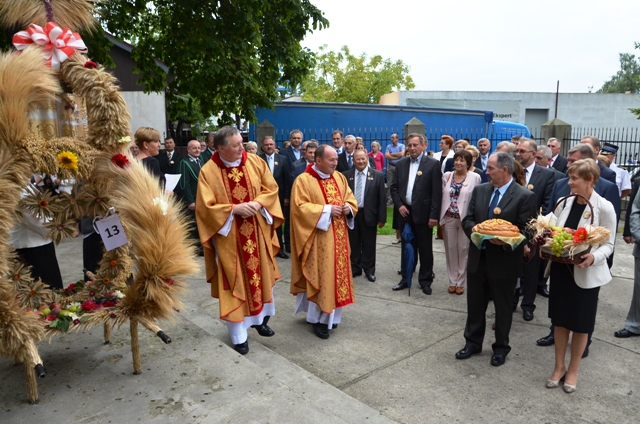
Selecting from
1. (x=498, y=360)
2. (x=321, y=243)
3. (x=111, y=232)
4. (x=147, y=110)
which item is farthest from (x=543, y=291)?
(x=147, y=110)

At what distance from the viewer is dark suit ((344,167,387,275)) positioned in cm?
753

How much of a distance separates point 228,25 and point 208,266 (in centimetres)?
737

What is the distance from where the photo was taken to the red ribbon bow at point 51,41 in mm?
3932

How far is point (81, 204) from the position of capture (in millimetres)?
4242

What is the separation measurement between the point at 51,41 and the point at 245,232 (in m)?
2.25

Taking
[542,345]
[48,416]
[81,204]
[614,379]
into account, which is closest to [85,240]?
[81,204]

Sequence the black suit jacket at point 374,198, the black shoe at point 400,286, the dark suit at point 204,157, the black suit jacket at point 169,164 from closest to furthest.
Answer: the black shoe at point 400,286 < the black suit jacket at point 374,198 < the dark suit at point 204,157 < the black suit jacket at point 169,164

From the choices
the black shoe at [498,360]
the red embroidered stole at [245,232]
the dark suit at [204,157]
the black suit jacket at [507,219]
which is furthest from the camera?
the dark suit at [204,157]

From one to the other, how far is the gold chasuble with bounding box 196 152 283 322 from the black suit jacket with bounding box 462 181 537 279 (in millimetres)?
1950

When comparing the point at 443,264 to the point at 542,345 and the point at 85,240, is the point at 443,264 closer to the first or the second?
the point at 542,345

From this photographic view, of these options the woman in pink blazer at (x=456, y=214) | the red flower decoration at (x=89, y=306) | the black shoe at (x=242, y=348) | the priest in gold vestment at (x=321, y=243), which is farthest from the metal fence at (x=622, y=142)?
the red flower decoration at (x=89, y=306)

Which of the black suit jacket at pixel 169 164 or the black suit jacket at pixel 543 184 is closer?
the black suit jacket at pixel 543 184

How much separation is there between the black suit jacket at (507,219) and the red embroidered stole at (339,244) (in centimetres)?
138

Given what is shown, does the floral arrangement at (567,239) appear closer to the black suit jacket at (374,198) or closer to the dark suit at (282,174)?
the black suit jacket at (374,198)
